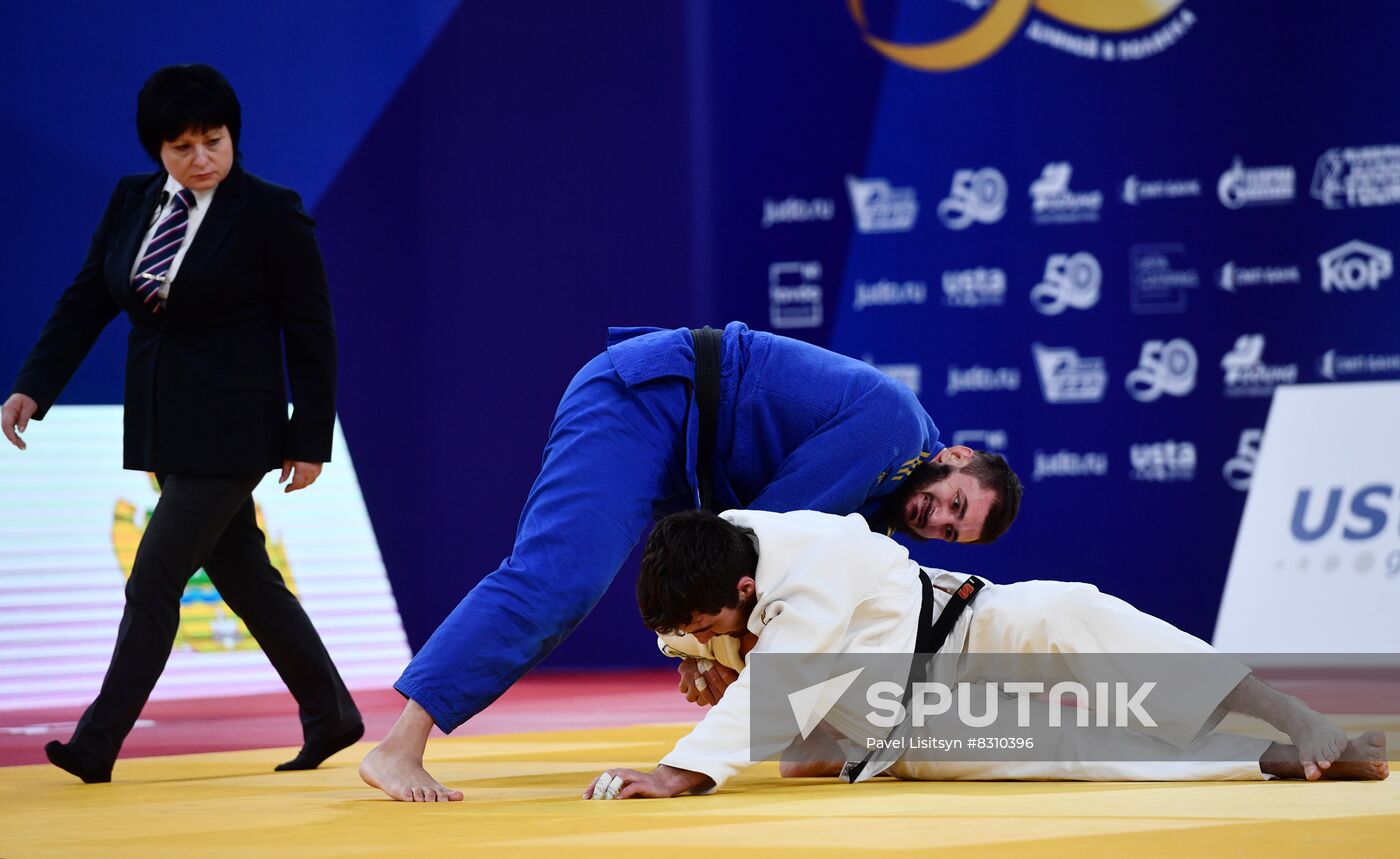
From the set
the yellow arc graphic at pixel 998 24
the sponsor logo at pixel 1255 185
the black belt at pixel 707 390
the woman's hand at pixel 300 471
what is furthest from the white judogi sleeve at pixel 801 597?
the yellow arc graphic at pixel 998 24

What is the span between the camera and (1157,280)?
6.52m

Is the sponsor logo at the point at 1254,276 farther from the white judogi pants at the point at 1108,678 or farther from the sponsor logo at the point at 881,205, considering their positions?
the white judogi pants at the point at 1108,678

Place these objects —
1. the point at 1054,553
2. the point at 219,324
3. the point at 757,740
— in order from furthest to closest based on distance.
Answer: the point at 1054,553, the point at 219,324, the point at 757,740

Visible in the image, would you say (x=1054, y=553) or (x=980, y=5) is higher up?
(x=980, y=5)

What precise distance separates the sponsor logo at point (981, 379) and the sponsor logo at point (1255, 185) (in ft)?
3.30

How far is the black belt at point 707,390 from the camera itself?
329 centimetres

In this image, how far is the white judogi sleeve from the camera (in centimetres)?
271

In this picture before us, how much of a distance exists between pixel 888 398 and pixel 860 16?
3.84 metres

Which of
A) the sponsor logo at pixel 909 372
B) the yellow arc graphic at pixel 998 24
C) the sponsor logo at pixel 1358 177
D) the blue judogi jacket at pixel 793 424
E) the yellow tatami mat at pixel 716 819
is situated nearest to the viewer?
the yellow tatami mat at pixel 716 819

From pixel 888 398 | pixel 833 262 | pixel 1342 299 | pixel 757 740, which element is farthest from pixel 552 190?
pixel 757 740

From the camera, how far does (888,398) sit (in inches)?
132

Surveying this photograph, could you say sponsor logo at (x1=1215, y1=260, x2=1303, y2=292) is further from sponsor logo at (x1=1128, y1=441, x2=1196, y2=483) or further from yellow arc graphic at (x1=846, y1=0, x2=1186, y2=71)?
yellow arc graphic at (x1=846, y1=0, x2=1186, y2=71)

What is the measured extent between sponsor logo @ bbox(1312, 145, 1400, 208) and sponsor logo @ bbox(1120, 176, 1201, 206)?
1.43ft

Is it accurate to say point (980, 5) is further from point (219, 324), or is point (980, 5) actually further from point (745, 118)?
point (219, 324)
